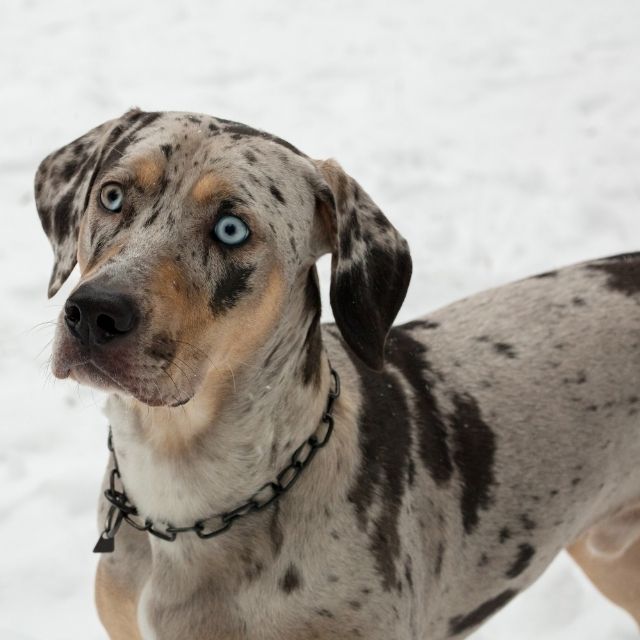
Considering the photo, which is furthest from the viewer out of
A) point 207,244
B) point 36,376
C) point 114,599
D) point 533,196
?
point 533,196

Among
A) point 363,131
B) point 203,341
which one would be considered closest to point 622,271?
point 203,341

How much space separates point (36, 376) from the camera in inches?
220

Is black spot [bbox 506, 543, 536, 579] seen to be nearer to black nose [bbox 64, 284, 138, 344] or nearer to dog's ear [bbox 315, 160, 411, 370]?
dog's ear [bbox 315, 160, 411, 370]

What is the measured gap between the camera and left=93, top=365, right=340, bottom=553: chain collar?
3.30 meters

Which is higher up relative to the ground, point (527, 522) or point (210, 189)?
point (210, 189)

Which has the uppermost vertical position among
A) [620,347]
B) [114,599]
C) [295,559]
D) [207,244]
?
[207,244]

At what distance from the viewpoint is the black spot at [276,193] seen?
3158mm

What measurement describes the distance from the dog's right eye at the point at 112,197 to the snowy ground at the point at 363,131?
6.83ft

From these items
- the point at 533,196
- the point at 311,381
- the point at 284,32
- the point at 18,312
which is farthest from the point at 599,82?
the point at 311,381

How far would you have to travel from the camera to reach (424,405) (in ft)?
12.1

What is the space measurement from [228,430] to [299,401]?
23 cm

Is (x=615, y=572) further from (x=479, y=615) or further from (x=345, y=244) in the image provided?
(x=345, y=244)

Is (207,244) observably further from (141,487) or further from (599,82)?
(599,82)

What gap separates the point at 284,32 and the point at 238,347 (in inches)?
231
